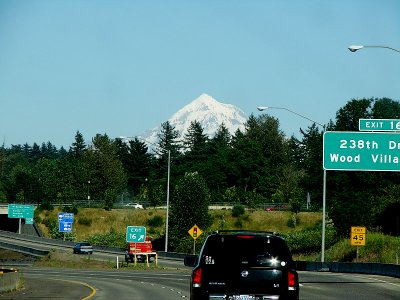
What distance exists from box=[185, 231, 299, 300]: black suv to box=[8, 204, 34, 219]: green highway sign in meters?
93.6

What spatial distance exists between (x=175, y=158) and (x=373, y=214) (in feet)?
404

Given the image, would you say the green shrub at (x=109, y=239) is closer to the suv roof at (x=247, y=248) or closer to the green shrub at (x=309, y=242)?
the green shrub at (x=309, y=242)

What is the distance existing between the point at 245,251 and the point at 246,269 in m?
0.31

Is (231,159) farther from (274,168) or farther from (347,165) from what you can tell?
(347,165)

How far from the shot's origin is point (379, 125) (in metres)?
39.7

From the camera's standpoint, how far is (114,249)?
91188 millimetres

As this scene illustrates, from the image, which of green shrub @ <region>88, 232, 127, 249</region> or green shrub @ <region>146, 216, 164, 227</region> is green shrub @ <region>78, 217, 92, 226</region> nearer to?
green shrub @ <region>88, 232, 127, 249</region>

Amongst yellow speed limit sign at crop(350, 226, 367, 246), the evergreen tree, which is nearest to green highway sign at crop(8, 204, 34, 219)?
the evergreen tree

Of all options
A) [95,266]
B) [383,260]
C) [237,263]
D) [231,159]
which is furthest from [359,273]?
[231,159]

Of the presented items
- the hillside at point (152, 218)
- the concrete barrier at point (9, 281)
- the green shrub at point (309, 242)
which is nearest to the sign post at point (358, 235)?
the green shrub at point (309, 242)

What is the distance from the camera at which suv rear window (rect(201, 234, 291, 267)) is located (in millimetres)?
14141

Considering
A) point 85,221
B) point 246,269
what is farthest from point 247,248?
point 85,221

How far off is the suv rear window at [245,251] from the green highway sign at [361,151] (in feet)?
88.3

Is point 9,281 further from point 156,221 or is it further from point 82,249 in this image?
point 156,221
